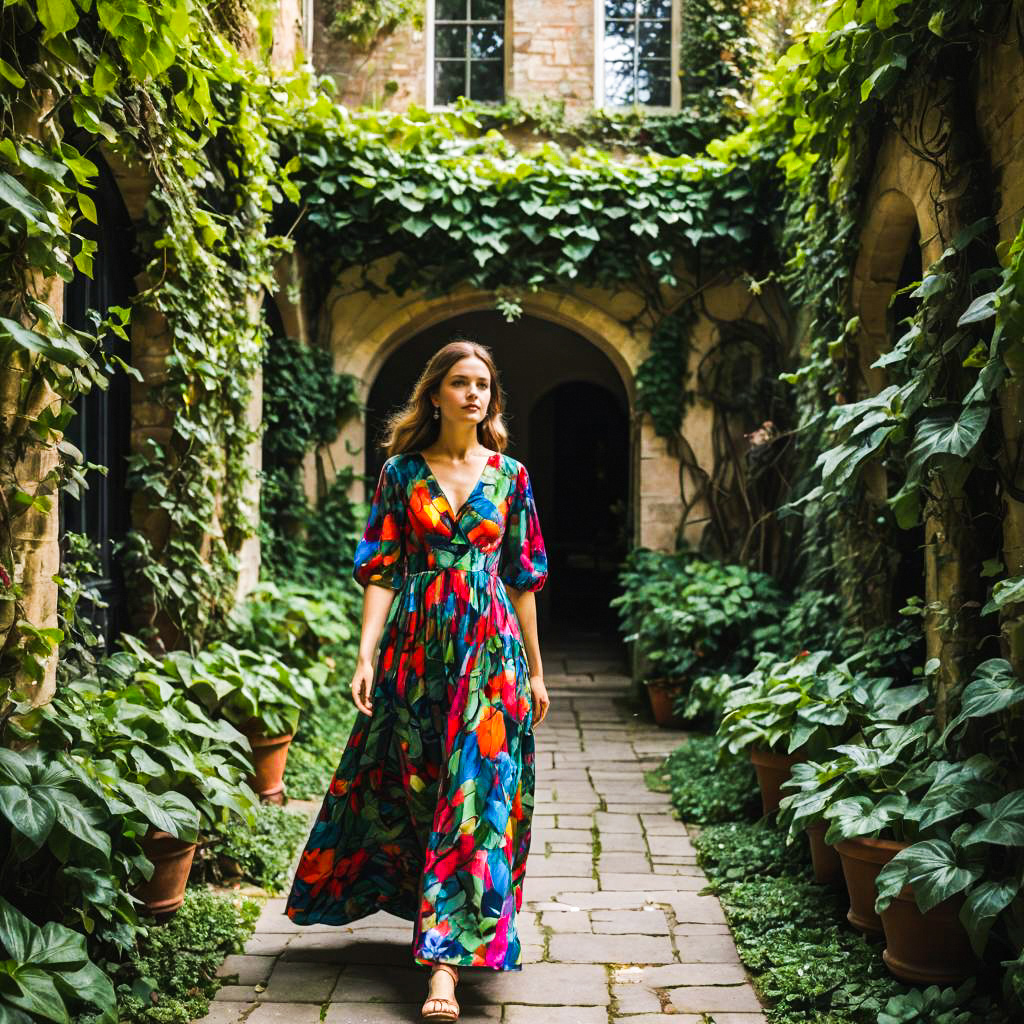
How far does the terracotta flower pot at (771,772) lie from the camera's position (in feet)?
14.8

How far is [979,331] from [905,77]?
3.51 ft

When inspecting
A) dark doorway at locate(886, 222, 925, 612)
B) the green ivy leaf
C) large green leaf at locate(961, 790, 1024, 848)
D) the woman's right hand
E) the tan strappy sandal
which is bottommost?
the tan strappy sandal

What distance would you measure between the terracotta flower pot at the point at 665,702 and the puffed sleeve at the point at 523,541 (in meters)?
4.06

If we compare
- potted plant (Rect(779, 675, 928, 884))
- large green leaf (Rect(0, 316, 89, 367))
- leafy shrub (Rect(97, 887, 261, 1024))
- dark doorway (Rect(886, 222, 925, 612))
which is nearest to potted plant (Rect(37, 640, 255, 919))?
leafy shrub (Rect(97, 887, 261, 1024))

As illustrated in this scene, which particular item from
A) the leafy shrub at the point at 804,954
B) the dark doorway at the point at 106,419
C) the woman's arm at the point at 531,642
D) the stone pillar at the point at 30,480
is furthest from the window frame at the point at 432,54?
the leafy shrub at the point at 804,954

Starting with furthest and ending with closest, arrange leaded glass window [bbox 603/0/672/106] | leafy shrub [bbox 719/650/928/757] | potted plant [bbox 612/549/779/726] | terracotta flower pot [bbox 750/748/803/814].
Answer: leaded glass window [bbox 603/0/672/106], potted plant [bbox 612/549/779/726], terracotta flower pot [bbox 750/748/803/814], leafy shrub [bbox 719/650/928/757]

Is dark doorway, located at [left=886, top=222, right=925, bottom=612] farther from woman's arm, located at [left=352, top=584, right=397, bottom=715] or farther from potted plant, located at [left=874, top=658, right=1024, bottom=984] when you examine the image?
woman's arm, located at [left=352, top=584, right=397, bottom=715]

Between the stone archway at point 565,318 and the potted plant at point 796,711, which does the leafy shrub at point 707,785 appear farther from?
the stone archway at point 565,318

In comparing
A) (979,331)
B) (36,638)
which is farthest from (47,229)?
(979,331)

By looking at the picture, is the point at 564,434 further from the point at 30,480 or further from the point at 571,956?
the point at 30,480

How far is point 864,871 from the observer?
132 inches

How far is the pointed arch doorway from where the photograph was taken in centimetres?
1249

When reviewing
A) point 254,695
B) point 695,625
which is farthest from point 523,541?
point 695,625

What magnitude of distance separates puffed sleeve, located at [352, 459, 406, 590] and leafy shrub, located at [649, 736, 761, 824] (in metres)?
1.99
